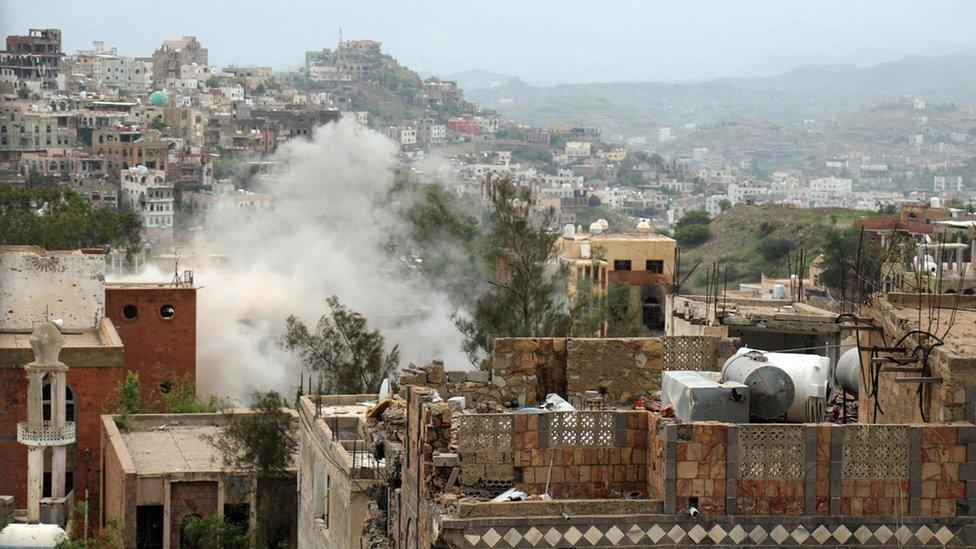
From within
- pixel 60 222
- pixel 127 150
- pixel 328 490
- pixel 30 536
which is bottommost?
pixel 127 150

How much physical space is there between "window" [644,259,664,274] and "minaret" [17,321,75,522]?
24910 millimetres

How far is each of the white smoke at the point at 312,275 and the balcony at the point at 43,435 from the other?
10.3 m

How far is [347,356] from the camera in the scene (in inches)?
1089

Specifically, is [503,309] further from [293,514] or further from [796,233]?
[796,233]

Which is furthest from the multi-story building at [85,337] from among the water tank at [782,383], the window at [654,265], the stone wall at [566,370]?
the water tank at [782,383]

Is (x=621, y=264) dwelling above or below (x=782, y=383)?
below

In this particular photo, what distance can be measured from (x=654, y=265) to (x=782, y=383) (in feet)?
140

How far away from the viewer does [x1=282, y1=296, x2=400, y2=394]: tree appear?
1021 inches

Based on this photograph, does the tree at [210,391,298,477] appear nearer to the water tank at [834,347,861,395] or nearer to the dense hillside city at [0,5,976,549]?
the dense hillside city at [0,5,976,549]

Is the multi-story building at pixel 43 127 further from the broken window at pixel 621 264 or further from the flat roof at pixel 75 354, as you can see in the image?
the flat roof at pixel 75 354

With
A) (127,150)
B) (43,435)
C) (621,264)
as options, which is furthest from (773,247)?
(127,150)

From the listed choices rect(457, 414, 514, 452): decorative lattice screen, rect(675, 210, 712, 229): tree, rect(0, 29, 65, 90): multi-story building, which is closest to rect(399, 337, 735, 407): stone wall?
rect(457, 414, 514, 452): decorative lattice screen

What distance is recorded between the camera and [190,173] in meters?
129

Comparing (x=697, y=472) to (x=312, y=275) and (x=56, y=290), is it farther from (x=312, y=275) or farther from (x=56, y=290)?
(x=312, y=275)
